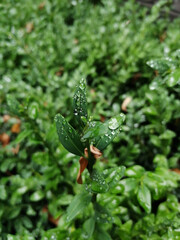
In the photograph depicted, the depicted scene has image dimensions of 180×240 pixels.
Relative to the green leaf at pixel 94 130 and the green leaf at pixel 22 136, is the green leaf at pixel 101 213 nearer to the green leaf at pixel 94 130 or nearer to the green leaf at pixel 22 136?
the green leaf at pixel 94 130

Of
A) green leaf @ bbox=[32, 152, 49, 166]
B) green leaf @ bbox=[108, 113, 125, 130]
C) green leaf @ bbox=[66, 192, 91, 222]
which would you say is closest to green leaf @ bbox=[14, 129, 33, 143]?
green leaf @ bbox=[32, 152, 49, 166]

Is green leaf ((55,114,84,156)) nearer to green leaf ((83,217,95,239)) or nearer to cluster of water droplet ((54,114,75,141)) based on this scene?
cluster of water droplet ((54,114,75,141))

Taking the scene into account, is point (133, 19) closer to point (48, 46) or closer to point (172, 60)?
point (48, 46)

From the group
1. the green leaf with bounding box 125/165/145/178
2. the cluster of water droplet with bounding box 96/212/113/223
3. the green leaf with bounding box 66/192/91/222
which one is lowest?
the cluster of water droplet with bounding box 96/212/113/223

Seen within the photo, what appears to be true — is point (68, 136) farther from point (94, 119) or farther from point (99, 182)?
point (94, 119)

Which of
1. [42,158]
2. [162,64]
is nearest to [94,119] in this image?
[42,158]
